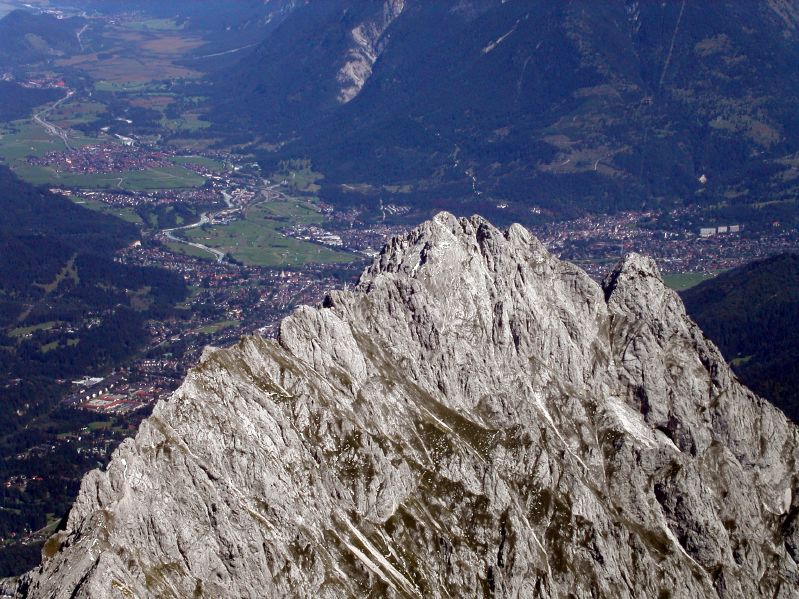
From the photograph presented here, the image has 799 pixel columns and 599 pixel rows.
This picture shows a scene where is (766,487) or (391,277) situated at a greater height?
(391,277)

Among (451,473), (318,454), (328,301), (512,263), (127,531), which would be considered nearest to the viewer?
(127,531)

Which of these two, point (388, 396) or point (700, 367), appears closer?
point (388, 396)

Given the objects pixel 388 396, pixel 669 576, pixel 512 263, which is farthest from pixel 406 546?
pixel 512 263

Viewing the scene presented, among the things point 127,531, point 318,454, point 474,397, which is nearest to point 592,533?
point 474,397

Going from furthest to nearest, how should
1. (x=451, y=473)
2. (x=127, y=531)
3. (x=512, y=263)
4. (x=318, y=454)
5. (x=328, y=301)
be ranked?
(x=512, y=263) < (x=328, y=301) < (x=451, y=473) < (x=318, y=454) < (x=127, y=531)

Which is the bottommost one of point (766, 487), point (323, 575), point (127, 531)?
point (766, 487)

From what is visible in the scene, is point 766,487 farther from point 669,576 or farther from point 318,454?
point 318,454

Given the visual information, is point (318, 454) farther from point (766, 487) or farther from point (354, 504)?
point (766, 487)
